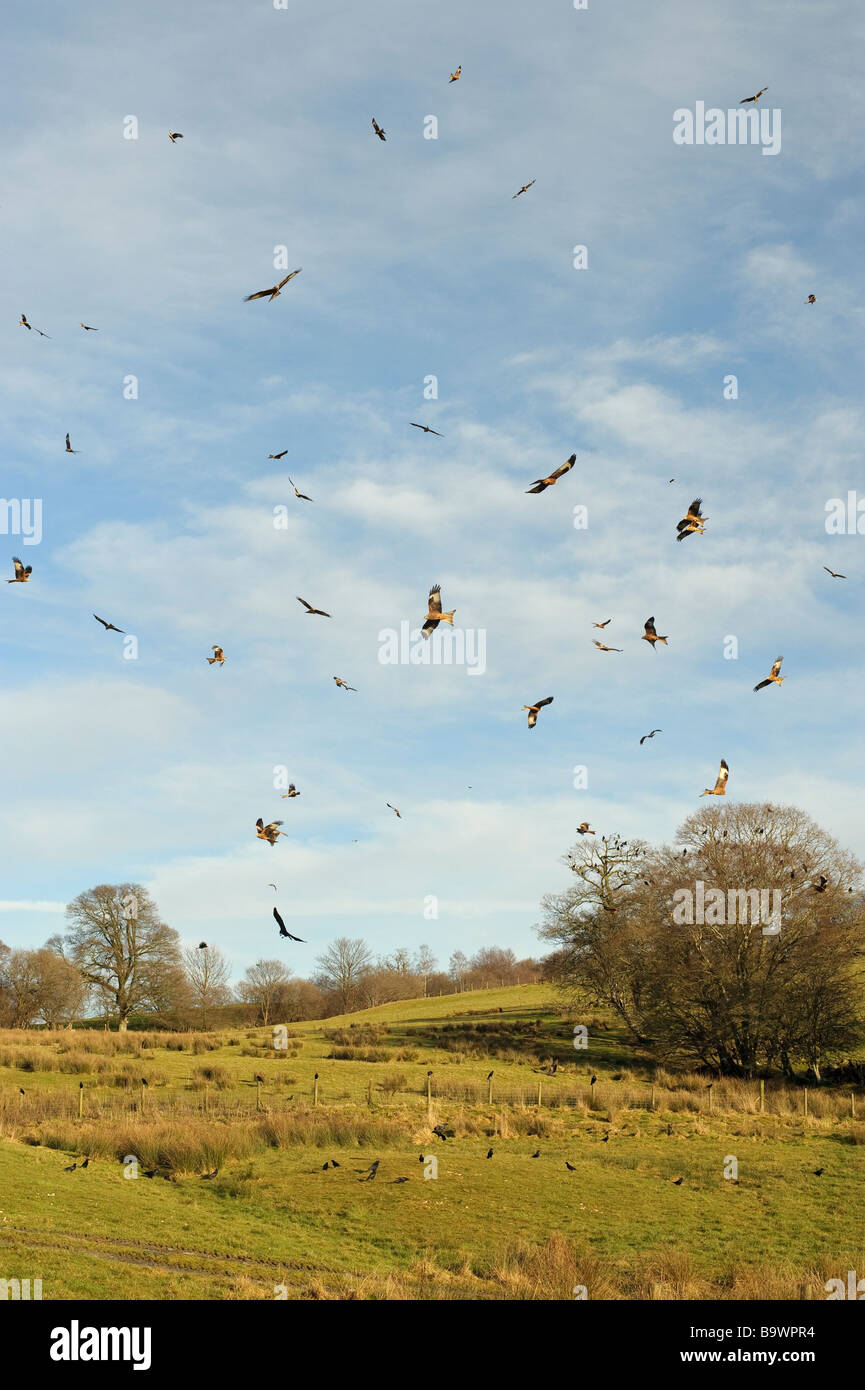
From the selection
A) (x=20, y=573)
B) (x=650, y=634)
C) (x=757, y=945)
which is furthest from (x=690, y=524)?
(x=757, y=945)

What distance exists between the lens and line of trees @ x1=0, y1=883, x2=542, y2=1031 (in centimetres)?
8050

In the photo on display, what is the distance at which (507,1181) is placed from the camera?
26.9 meters

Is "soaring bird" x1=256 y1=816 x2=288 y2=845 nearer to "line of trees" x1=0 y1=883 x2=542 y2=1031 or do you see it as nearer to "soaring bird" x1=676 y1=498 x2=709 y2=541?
"soaring bird" x1=676 y1=498 x2=709 y2=541

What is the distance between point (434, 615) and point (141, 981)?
69.2 meters

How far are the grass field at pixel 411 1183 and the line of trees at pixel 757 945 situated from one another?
3.52 metres

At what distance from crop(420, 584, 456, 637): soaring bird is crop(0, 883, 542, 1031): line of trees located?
148 feet

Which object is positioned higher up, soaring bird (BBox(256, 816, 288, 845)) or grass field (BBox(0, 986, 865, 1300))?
Result: soaring bird (BBox(256, 816, 288, 845))

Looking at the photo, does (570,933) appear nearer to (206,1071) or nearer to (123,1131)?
(206,1071)

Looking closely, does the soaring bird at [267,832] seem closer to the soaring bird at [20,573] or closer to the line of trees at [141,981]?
the soaring bird at [20,573]

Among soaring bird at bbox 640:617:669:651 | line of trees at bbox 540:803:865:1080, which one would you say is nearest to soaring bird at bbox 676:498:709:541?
soaring bird at bbox 640:617:669:651

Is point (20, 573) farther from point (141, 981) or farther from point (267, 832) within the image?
point (141, 981)

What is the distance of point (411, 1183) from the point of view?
26.0 metres

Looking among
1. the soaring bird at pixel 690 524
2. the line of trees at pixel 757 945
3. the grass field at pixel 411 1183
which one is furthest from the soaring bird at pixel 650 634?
the line of trees at pixel 757 945

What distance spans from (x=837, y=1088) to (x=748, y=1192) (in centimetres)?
2660
